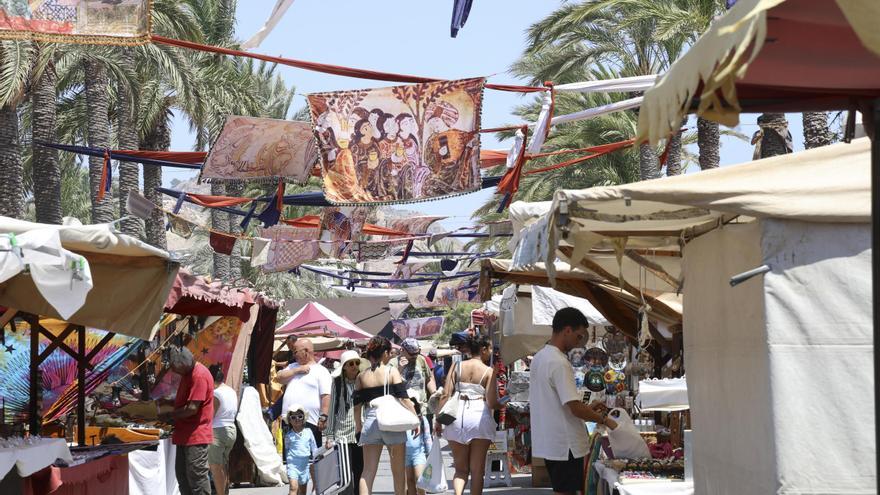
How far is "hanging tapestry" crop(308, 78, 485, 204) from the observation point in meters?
11.0

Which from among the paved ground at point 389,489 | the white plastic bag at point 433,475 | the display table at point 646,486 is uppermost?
the display table at point 646,486

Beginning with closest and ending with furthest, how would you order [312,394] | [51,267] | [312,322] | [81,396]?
1. [51,267]
2. [81,396]
3. [312,394]
4. [312,322]

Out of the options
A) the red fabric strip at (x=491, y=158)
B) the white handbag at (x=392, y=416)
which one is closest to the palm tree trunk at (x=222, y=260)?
the red fabric strip at (x=491, y=158)

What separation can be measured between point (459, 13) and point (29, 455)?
4.31 metres

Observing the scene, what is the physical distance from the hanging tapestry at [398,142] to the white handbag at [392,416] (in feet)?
6.46

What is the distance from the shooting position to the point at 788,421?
5.75 meters

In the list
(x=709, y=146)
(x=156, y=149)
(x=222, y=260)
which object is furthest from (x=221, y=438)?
(x=222, y=260)

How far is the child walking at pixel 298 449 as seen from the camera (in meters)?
12.7

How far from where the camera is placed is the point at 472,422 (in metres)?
11.6

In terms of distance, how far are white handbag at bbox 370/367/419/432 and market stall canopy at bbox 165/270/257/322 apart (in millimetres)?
2558

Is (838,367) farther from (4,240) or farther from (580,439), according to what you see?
(4,240)

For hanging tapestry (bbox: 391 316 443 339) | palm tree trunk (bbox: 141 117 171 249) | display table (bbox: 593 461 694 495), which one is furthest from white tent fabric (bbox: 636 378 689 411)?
hanging tapestry (bbox: 391 316 443 339)

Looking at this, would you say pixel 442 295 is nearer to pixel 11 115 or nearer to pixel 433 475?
pixel 11 115

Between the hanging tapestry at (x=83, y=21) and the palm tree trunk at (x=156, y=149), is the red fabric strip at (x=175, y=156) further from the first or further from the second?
the palm tree trunk at (x=156, y=149)
